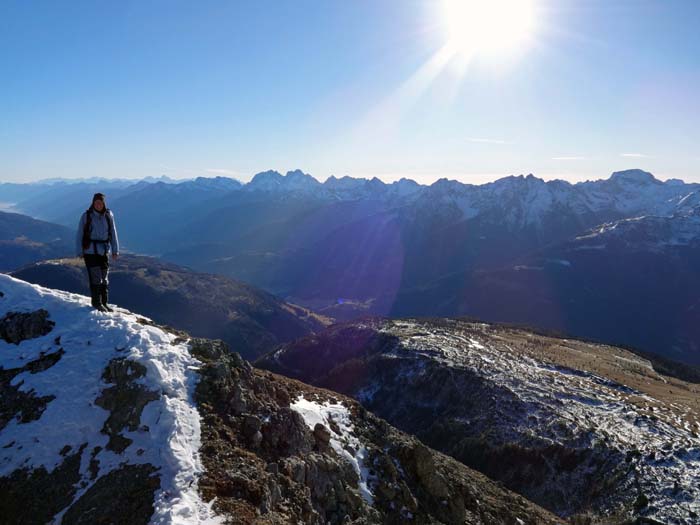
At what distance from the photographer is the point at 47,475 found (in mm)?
12414

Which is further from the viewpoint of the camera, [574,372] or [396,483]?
[574,372]

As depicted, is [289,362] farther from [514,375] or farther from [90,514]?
[90,514]

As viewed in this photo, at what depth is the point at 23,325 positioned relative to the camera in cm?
1814

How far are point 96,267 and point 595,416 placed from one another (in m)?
52.4

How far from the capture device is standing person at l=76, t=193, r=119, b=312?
17.8m

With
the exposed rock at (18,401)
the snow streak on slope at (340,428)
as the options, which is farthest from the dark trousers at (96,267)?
the snow streak on slope at (340,428)

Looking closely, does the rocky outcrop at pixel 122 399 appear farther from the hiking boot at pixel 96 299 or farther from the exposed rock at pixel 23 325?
the exposed rock at pixel 23 325

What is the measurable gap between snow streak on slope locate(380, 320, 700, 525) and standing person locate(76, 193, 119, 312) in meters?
39.6

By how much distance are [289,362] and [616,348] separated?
7999 centimetres

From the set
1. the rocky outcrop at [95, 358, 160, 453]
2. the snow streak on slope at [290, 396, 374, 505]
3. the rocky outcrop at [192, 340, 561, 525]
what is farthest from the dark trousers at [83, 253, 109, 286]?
the snow streak on slope at [290, 396, 374, 505]

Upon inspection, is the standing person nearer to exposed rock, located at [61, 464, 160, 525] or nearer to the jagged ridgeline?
the jagged ridgeline

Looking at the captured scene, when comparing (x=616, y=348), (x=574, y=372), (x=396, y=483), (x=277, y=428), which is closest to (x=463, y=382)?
(x=574, y=372)

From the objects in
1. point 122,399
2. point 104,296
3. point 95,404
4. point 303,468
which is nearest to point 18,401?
point 95,404

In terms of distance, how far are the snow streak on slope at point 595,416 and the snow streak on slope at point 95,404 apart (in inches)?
1377
